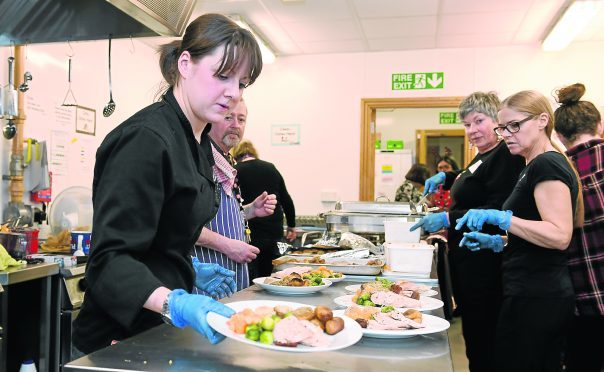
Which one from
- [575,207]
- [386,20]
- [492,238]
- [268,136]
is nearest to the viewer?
[575,207]

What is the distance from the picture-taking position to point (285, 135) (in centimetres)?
597

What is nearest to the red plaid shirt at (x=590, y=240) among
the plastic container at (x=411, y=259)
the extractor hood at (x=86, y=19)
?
the plastic container at (x=411, y=259)

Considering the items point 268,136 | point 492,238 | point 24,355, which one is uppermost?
point 268,136

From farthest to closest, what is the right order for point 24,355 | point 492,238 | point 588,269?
point 24,355, point 588,269, point 492,238

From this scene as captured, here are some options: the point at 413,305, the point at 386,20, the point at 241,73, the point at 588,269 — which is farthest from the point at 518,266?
the point at 386,20

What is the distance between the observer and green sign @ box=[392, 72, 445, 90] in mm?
5547

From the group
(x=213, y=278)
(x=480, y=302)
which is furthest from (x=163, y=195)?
(x=480, y=302)

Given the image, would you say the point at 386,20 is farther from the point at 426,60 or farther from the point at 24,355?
the point at 24,355

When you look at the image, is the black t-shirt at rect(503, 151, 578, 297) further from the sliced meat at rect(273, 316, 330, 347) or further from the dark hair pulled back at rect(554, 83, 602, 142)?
the sliced meat at rect(273, 316, 330, 347)

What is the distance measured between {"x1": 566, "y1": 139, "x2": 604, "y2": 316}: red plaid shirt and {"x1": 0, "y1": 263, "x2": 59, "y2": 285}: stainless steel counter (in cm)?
278

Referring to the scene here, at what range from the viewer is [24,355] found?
9.23 ft

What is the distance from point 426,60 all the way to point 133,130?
16.4 feet

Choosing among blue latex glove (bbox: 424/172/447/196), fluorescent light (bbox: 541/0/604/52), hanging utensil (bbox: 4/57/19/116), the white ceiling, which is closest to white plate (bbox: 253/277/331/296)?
blue latex glove (bbox: 424/172/447/196)

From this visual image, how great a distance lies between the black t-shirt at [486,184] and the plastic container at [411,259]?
72cm
